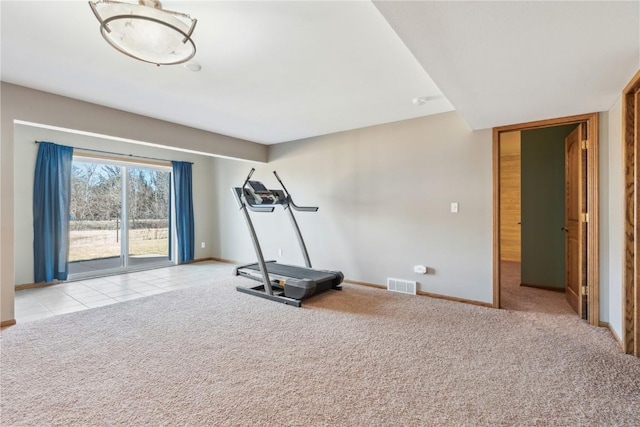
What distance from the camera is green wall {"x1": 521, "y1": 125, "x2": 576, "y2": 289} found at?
418cm

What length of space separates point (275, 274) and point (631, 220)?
143 inches

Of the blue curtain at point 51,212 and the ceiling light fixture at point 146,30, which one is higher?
the ceiling light fixture at point 146,30

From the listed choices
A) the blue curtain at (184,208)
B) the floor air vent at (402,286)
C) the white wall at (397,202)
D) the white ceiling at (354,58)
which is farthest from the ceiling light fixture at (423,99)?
the blue curtain at (184,208)

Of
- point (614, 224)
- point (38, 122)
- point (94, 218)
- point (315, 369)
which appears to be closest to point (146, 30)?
point (38, 122)

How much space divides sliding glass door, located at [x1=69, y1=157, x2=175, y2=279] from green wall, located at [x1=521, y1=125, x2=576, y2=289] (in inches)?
255

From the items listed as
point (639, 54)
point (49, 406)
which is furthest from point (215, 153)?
point (639, 54)

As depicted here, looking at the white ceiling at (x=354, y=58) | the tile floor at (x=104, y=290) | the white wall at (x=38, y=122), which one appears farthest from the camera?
the tile floor at (x=104, y=290)

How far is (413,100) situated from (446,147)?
84 cm

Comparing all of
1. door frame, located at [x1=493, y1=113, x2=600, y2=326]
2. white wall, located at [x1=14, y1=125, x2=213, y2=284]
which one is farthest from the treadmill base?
white wall, located at [x1=14, y1=125, x2=213, y2=284]

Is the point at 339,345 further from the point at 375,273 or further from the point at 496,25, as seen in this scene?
the point at 496,25

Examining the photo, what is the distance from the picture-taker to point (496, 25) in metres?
1.60

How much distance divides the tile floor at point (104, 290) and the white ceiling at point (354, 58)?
2.44 m

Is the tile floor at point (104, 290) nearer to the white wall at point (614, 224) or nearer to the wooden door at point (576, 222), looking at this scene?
the wooden door at point (576, 222)

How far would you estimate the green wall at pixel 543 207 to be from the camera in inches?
165
